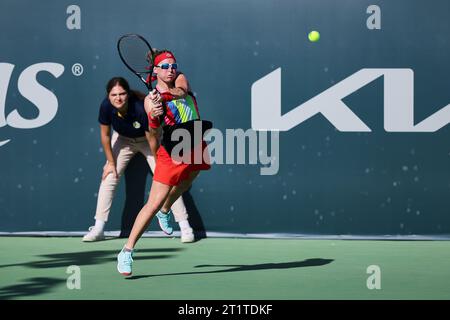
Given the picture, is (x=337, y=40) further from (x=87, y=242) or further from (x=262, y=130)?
(x=87, y=242)

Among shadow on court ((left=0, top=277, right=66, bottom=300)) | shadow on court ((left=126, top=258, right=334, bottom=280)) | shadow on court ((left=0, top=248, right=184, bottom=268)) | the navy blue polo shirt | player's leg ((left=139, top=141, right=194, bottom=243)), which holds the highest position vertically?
the navy blue polo shirt

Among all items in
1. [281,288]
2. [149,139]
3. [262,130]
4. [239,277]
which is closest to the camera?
[281,288]

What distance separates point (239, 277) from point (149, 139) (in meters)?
1.77

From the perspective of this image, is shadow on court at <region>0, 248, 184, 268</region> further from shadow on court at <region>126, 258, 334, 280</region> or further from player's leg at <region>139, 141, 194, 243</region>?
shadow on court at <region>126, 258, 334, 280</region>

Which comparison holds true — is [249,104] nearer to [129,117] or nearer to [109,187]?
[129,117]

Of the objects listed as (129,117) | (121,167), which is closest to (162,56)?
(129,117)

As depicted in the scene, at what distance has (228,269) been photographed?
5668 millimetres

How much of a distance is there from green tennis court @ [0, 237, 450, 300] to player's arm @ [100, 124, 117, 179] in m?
0.60

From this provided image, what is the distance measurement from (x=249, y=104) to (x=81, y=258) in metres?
2.05

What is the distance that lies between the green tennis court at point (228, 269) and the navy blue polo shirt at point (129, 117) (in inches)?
38.2

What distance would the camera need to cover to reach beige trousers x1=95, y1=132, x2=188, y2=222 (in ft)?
23.0

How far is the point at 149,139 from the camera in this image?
6.68m

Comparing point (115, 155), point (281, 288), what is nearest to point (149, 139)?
point (115, 155)

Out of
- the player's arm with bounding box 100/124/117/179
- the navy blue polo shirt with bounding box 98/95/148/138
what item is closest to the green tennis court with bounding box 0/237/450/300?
the player's arm with bounding box 100/124/117/179
